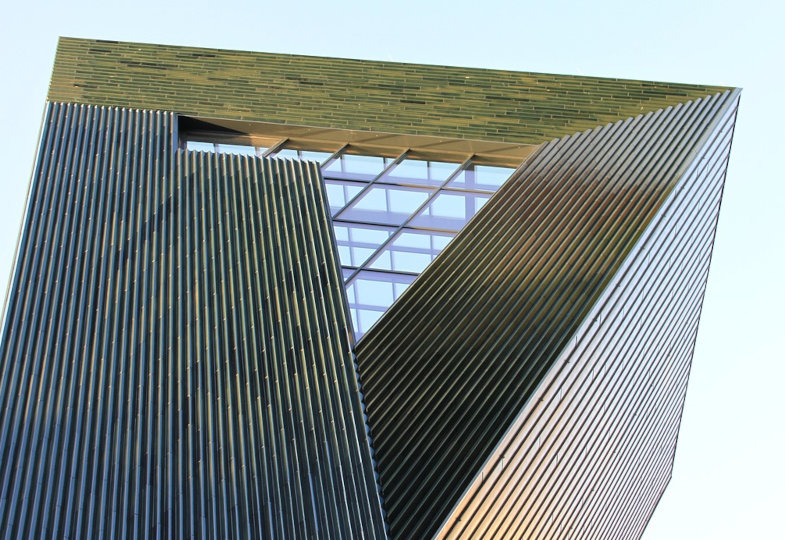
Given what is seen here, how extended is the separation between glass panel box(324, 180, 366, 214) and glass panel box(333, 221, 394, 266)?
49 centimetres

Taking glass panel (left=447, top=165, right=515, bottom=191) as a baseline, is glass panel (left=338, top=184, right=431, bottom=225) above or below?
below

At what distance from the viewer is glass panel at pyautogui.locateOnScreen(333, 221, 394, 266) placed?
672 inches

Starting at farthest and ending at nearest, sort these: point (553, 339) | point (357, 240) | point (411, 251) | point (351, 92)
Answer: point (351, 92)
point (357, 240)
point (411, 251)
point (553, 339)

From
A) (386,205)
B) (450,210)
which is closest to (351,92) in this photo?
(386,205)

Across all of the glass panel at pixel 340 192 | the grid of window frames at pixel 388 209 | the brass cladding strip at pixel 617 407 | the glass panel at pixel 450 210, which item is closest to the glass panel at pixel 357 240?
the grid of window frames at pixel 388 209

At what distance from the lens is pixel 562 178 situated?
1762 centimetres

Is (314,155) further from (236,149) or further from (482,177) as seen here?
(482,177)

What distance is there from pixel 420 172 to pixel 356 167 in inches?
42.1

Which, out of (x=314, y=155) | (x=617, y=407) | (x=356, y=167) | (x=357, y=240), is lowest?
(x=617, y=407)

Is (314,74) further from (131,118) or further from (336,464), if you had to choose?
(336,464)

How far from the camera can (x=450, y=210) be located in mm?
18172

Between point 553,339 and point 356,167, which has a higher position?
point 356,167

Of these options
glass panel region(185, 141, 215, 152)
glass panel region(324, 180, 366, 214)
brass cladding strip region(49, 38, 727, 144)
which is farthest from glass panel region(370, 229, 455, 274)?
glass panel region(185, 141, 215, 152)

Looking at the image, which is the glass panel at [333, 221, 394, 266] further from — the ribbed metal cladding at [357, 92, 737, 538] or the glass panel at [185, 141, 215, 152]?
the glass panel at [185, 141, 215, 152]
